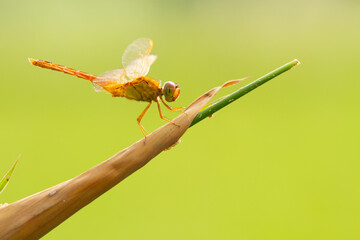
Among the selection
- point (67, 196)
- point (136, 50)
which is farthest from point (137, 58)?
point (67, 196)

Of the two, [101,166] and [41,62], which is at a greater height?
[41,62]

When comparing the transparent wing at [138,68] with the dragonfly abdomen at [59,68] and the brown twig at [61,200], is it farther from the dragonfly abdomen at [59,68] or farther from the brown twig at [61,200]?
the brown twig at [61,200]

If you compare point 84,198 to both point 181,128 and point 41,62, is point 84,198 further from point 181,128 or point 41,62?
point 41,62

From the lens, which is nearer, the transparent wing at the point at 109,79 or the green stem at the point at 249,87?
the green stem at the point at 249,87

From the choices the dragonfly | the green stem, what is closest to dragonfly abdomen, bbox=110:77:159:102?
the dragonfly

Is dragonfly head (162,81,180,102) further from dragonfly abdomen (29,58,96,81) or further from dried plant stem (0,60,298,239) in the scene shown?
dried plant stem (0,60,298,239)

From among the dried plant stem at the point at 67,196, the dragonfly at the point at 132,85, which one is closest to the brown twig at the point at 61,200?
the dried plant stem at the point at 67,196

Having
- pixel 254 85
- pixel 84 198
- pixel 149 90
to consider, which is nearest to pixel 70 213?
pixel 84 198
